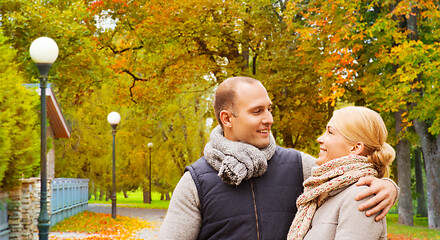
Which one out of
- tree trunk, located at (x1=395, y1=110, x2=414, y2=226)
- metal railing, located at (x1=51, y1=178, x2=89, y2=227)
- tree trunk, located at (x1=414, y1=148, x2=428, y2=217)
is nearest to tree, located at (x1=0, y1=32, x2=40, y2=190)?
metal railing, located at (x1=51, y1=178, x2=89, y2=227)

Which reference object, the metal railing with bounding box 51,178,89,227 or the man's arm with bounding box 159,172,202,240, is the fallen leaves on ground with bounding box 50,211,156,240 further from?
the man's arm with bounding box 159,172,202,240

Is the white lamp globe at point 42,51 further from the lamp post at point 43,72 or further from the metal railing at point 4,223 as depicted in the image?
the metal railing at point 4,223

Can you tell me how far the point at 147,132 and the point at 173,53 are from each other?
770 inches

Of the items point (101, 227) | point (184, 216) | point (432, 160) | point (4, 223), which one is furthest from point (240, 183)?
point (432, 160)

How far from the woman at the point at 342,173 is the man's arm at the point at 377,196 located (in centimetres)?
3

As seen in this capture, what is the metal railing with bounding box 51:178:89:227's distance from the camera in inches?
755

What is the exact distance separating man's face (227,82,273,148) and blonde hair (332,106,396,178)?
43cm

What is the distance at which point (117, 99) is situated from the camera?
80.3 ft

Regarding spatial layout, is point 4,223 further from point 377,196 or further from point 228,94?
point 377,196

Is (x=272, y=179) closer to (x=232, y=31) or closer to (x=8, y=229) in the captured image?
(x=8, y=229)

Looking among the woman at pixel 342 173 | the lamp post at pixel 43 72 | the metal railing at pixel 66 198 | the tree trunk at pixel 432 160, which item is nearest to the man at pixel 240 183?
the woman at pixel 342 173

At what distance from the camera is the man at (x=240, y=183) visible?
2.61 metres

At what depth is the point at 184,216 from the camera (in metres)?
2.63

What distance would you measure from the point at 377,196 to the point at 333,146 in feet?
1.08
